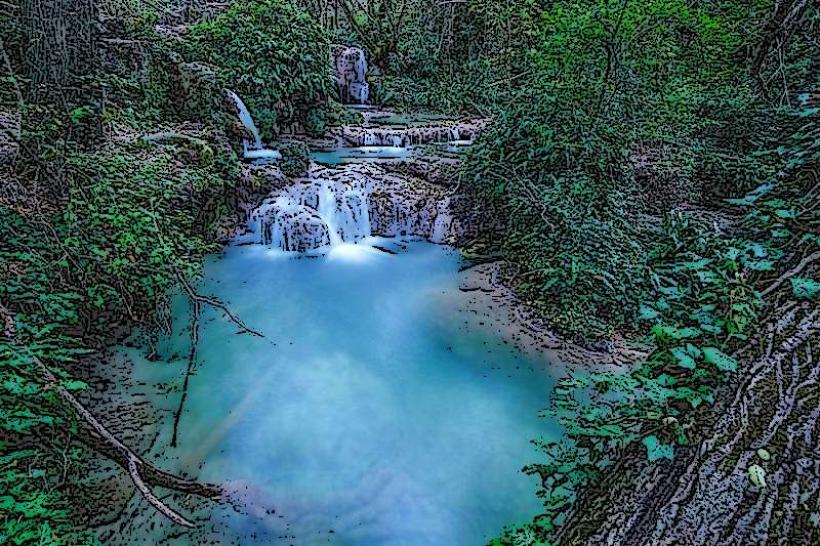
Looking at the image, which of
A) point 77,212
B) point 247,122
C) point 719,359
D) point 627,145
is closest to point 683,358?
point 719,359

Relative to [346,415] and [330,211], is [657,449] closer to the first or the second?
[346,415]

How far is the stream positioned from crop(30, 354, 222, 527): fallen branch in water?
189mm

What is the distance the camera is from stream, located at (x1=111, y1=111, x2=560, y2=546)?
12.3 feet

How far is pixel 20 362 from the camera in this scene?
9.70 ft

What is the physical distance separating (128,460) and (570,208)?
18.6 feet

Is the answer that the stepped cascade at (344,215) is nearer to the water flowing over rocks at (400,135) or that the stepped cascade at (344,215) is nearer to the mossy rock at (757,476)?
→ the water flowing over rocks at (400,135)

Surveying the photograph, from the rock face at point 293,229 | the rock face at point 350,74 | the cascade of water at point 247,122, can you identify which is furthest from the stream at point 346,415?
the rock face at point 350,74

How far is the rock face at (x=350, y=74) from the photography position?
15.1 m

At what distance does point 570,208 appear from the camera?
6.54m

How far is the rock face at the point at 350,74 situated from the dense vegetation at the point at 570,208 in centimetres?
437

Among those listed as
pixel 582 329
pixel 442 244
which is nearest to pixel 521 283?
pixel 582 329

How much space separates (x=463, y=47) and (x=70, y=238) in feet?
50.4

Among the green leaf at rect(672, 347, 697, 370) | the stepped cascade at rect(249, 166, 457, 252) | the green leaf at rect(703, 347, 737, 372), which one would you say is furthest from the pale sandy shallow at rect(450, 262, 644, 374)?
the green leaf at rect(703, 347, 737, 372)

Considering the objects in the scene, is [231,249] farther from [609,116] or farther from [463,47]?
[463,47]
